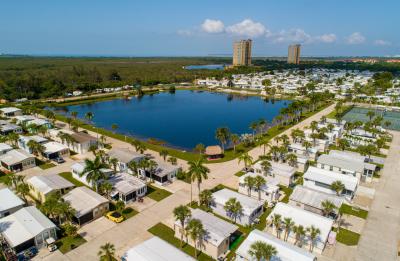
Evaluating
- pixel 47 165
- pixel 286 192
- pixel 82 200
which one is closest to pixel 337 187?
pixel 286 192

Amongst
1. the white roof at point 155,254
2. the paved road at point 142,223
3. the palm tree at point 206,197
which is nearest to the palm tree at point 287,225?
the palm tree at point 206,197

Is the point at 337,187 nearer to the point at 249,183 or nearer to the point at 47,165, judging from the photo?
the point at 249,183

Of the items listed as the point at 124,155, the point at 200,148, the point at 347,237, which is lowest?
the point at 347,237

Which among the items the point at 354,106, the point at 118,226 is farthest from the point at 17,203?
the point at 354,106

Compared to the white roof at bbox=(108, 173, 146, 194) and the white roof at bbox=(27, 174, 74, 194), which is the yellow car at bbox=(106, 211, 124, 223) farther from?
the white roof at bbox=(27, 174, 74, 194)

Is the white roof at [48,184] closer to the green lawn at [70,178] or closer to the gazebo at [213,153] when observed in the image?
the green lawn at [70,178]

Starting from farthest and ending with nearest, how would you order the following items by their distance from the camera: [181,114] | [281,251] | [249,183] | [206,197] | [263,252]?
[181,114], [249,183], [206,197], [281,251], [263,252]

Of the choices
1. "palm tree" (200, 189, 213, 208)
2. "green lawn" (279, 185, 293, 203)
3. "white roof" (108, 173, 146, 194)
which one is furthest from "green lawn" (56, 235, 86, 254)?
"green lawn" (279, 185, 293, 203)
